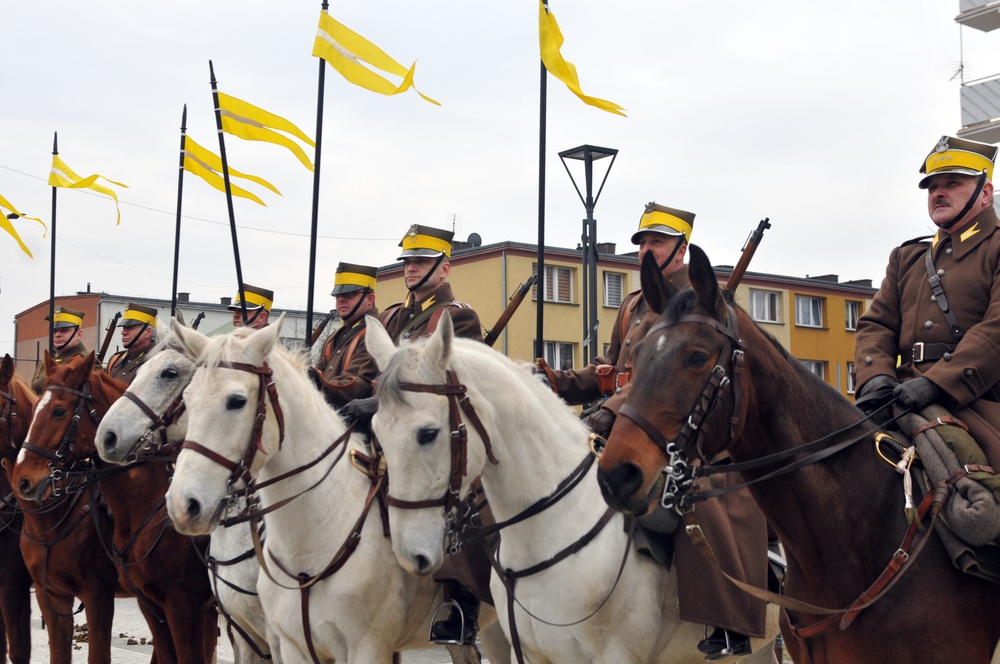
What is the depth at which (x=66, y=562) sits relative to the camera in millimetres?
9297

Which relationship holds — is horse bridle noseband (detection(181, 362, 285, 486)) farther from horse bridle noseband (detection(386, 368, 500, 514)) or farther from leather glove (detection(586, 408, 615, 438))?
leather glove (detection(586, 408, 615, 438))

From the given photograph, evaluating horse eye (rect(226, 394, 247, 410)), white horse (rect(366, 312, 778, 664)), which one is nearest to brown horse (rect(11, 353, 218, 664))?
horse eye (rect(226, 394, 247, 410))

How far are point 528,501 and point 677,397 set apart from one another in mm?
1721

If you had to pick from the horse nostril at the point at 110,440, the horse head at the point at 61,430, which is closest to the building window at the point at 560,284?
the horse head at the point at 61,430

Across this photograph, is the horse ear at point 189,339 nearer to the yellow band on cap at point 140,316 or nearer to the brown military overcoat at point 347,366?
the brown military overcoat at point 347,366

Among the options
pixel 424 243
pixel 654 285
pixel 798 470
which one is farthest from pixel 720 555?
pixel 424 243

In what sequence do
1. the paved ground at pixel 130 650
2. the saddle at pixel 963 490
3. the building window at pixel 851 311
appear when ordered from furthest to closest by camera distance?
1. the building window at pixel 851 311
2. the paved ground at pixel 130 650
3. the saddle at pixel 963 490

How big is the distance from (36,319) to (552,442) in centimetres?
5590

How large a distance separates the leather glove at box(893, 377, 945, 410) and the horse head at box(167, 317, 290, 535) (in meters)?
3.56

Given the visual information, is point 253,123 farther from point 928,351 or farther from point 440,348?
point 928,351

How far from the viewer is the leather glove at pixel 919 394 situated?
16.0ft

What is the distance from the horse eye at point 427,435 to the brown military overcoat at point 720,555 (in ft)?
3.14

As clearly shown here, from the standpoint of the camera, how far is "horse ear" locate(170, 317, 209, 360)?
6.80m

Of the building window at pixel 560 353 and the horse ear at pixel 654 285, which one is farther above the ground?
the building window at pixel 560 353
